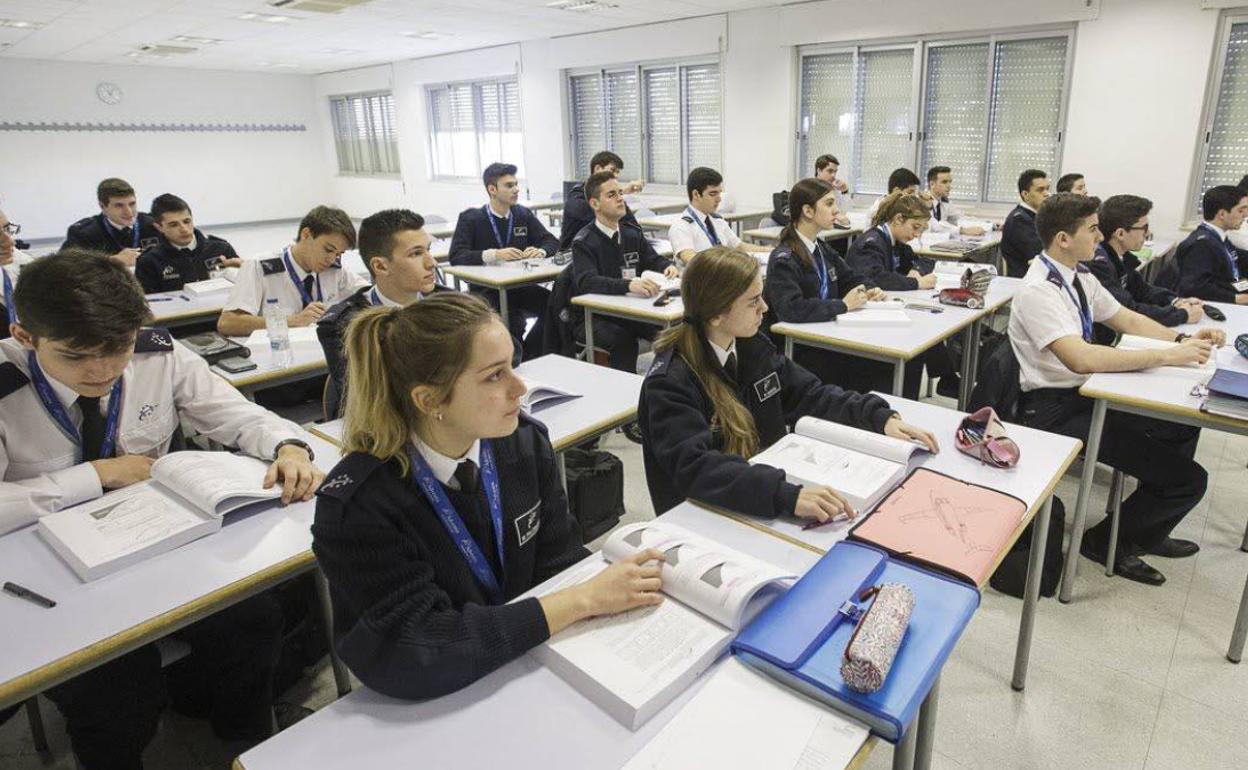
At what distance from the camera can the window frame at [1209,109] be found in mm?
5707

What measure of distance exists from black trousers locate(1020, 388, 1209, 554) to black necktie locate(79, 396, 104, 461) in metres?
2.99

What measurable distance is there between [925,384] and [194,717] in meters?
4.22

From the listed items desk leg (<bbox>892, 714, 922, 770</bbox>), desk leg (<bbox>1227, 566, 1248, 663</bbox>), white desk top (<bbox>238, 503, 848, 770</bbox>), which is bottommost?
desk leg (<bbox>1227, 566, 1248, 663</bbox>)

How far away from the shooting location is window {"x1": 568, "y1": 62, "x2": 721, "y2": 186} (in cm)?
925

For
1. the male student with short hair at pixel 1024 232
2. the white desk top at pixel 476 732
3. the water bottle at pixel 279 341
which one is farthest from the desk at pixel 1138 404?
the water bottle at pixel 279 341

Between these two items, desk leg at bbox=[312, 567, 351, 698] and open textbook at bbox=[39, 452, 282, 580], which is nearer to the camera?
open textbook at bbox=[39, 452, 282, 580]

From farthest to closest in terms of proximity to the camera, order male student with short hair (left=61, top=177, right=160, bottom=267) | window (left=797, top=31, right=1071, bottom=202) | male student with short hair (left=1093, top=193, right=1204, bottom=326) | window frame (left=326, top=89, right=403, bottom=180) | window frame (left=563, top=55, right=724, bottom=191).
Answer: window frame (left=326, top=89, right=403, bottom=180) → window frame (left=563, top=55, right=724, bottom=191) → window (left=797, top=31, right=1071, bottom=202) → male student with short hair (left=61, top=177, right=160, bottom=267) → male student with short hair (left=1093, top=193, right=1204, bottom=326)

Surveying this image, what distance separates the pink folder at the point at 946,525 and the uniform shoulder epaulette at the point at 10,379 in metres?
1.90

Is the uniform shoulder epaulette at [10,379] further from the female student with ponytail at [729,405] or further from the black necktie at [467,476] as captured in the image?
the female student with ponytail at [729,405]

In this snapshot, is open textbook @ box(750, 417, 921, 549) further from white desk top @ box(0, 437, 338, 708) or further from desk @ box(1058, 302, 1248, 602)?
white desk top @ box(0, 437, 338, 708)

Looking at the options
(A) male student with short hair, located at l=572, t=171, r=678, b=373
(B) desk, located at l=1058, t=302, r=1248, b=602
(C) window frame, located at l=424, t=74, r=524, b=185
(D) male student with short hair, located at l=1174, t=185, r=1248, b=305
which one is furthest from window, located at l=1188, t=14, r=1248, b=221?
(C) window frame, located at l=424, t=74, r=524, b=185

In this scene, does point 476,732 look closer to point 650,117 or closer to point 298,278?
point 298,278

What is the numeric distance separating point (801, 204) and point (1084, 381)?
1527 mm

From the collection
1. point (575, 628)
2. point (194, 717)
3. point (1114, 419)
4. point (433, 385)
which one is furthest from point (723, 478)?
point (1114, 419)
